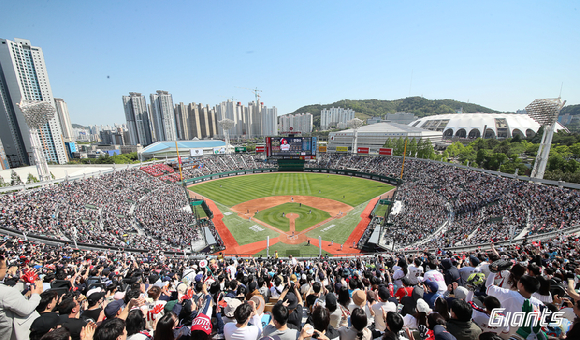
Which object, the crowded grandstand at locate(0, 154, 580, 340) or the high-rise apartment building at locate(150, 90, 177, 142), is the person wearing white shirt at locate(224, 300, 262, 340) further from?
the high-rise apartment building at locate(150, 90, 177, 142)

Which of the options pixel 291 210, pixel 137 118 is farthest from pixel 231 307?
pixel 137 118

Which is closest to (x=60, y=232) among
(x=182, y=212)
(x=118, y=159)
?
(x=182, y=212)

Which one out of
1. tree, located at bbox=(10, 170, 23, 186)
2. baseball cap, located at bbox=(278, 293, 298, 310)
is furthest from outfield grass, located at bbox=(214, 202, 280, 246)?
tree, located at bbox=(10, 170, 23, 186)

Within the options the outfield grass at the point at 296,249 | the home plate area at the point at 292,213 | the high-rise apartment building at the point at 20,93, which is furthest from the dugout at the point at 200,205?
the high-rise apartment building at the point at 20,93

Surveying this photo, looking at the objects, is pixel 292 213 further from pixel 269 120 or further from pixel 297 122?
pixel 297 122

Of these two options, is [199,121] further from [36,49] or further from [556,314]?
[556,314]

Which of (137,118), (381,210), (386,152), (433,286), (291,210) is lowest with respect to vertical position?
(291,210)
